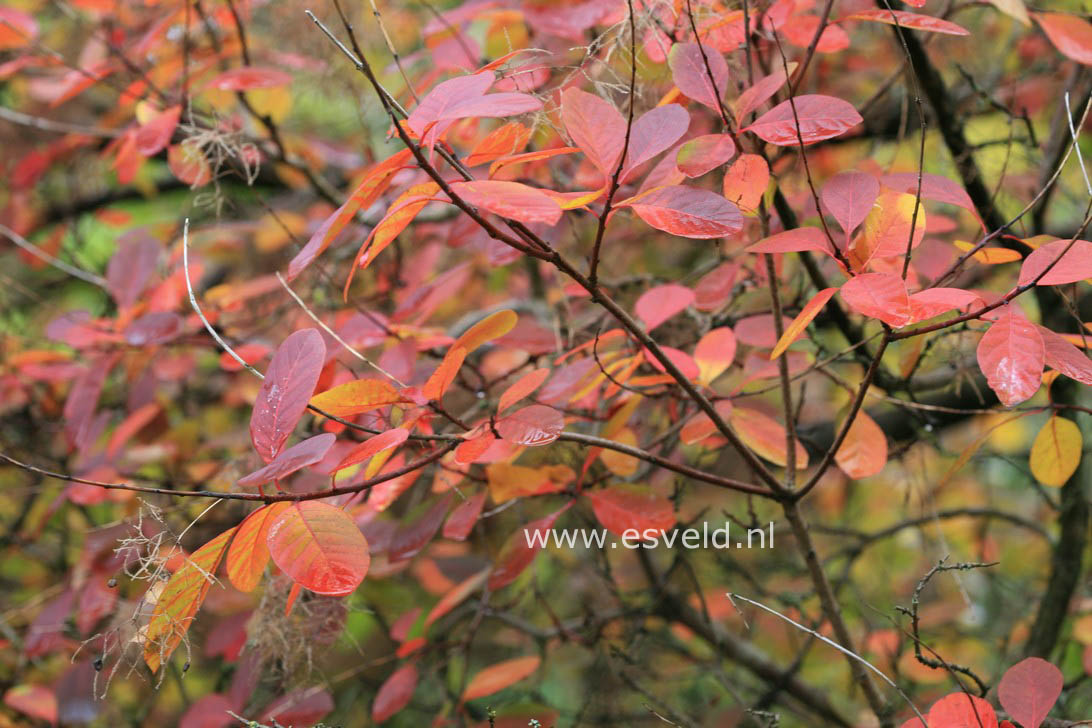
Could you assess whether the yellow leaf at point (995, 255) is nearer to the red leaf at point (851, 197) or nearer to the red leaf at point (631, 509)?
the red leaf at point (851, 197)

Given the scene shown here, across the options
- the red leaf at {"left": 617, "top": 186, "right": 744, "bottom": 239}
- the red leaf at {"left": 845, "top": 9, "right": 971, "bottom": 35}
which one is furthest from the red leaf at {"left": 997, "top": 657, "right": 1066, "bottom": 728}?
the red leaf at {"left": 845, "top": 9, "right": 971, "bottom": 35}

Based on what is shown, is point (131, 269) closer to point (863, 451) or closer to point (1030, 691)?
point (863, 451)

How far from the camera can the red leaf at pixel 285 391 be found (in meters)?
0.65

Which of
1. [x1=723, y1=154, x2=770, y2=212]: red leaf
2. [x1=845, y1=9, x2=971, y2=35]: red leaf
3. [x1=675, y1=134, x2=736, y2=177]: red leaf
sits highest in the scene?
[x1=845, y1=9, x2=971, y2=35]: red leaf

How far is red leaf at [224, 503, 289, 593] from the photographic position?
0.65 m

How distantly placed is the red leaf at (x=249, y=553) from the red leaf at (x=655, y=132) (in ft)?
1.17

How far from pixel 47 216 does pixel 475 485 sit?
1.42 metres

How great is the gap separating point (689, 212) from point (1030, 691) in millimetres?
441

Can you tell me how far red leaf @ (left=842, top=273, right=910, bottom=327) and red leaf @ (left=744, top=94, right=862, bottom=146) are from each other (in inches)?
5.2

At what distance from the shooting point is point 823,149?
173 centimetres

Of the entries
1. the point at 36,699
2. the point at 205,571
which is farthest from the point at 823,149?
the point at 36,699

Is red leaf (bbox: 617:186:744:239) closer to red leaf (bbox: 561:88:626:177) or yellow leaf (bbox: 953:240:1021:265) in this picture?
red leaf (bbox: 561:88:626:177)

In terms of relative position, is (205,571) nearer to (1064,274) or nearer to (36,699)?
(1064,274)

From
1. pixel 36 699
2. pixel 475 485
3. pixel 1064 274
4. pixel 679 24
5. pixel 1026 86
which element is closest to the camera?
pixel 1064 274
